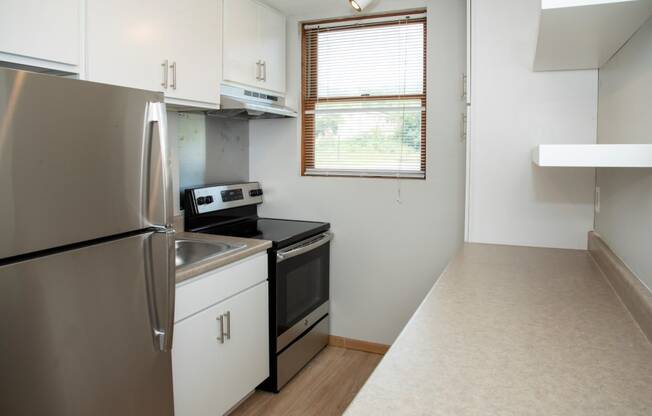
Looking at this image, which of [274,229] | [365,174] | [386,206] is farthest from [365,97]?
[274,229]

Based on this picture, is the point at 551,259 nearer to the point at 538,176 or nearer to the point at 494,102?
the point at 538,176

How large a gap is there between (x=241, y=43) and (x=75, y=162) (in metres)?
1.61

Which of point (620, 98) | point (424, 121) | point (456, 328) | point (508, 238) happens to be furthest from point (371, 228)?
point (456, 328)

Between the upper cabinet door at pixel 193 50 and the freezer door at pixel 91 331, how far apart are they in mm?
915

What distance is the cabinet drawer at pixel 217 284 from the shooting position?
199 centimetres

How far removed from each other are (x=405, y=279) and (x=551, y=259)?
3.74ft

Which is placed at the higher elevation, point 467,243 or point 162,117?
point 162,117

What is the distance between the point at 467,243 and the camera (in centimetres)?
238

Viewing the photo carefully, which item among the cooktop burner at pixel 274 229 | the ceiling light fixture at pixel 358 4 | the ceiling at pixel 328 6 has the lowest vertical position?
the cooktop burner at pixel 274 229

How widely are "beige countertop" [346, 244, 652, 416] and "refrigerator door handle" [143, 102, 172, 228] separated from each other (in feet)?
2.85

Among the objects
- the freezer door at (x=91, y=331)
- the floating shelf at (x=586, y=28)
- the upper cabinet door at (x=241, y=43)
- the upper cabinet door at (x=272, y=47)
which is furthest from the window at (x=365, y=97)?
the freezer door at (x=91, y=331)

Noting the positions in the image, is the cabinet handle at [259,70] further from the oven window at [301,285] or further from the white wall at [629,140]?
the white wall at [629,140]

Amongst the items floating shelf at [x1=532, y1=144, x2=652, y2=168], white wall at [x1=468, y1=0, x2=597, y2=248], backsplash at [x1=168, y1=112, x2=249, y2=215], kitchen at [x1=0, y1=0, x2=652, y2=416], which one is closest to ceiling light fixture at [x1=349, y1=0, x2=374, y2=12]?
kitchen at [x1=0, y1=0, x2=652, y2=416]

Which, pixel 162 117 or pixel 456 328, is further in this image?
pixel 162 117
